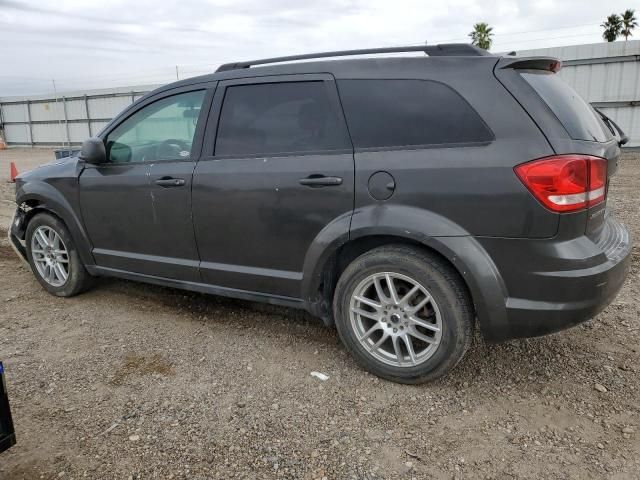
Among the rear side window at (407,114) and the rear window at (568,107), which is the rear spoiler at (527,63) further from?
the rear side window at (407,114)

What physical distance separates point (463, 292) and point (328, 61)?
1.61m

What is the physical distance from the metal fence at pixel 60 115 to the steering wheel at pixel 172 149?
72.4ft

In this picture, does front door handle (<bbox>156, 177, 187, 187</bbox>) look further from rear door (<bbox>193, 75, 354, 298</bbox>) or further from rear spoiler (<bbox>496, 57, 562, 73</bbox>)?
rear spoiler (<bbox>496, 57, 562, 73</bbox>)

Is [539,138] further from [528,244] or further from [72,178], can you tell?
[72,178]

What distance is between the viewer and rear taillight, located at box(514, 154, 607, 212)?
2.49 meters

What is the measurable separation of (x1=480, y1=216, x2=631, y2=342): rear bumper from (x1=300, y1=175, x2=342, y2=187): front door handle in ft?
2.90

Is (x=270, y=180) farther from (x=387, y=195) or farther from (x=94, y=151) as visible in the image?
(x=94, y=151)

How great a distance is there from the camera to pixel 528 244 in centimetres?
255

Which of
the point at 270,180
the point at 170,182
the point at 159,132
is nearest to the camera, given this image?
the point at 270,180

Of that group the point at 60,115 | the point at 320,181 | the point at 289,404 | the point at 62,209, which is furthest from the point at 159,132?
the point at 60,115

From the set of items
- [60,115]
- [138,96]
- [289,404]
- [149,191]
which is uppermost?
[138,96]

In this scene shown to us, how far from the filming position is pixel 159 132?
3820mm

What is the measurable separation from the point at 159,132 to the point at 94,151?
53 cm

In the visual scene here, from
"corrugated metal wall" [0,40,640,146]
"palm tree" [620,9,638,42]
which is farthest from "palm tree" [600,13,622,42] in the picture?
"corrugated metal wall" [0,40,640,146]
